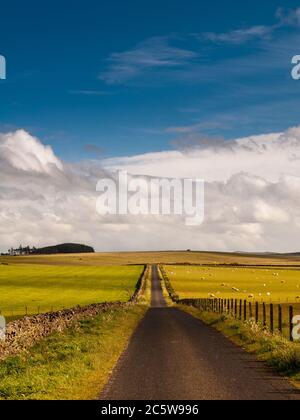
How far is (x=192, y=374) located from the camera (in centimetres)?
1959

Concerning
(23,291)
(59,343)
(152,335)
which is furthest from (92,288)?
(59,343)

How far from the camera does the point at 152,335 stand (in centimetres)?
3500

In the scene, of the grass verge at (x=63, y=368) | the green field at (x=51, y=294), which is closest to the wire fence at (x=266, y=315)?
the grass verge at (x=63, y=368)

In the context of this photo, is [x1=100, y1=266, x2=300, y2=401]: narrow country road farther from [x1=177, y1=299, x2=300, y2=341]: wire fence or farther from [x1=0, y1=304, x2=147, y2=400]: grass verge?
[x1=177, y1=299, x2=300, y2=341]: wire fence

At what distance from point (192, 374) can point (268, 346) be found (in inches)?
263

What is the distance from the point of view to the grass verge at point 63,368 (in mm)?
16297

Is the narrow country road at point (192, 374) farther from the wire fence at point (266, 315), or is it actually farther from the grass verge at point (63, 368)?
the wire fence at point (266, 315)

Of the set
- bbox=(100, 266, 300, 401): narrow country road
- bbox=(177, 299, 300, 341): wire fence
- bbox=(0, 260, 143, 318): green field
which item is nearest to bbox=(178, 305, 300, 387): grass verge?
bbox=(100, 266, 300, 401): narrow country road

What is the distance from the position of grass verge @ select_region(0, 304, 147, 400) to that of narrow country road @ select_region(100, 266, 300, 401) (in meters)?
0.66

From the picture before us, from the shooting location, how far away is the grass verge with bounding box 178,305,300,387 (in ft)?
66.9

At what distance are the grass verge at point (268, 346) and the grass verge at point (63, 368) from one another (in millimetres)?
5993
